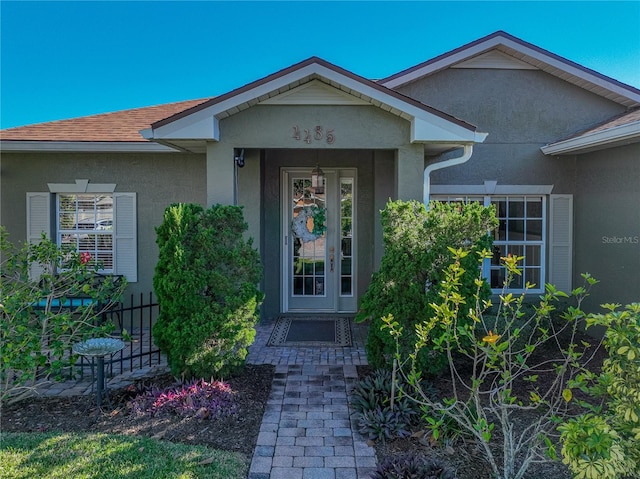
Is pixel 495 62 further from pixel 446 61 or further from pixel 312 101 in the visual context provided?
pixel 312 101

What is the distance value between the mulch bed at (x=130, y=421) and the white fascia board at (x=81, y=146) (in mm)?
4447

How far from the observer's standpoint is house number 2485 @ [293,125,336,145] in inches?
247

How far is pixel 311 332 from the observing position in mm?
7867

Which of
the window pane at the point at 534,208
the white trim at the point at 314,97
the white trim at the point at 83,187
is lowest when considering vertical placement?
the window pane at the point at 534,208

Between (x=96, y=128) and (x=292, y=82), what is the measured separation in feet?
15.9

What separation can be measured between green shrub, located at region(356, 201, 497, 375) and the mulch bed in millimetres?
1823

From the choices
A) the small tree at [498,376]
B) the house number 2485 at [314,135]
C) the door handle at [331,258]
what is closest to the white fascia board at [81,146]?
the house number 2485 at [314,135]

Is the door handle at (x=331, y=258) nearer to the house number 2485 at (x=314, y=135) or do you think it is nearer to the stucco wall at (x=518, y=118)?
the stucco wall at (x=518, y=118)

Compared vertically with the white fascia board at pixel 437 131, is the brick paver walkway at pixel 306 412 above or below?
below

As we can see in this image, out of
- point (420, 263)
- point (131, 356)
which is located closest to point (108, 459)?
point (131, 356)

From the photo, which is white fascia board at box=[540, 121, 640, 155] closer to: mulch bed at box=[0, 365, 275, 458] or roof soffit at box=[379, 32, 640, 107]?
roof soffit at box=[379, 32, 640, 107]

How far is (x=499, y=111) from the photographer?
27.9 feet

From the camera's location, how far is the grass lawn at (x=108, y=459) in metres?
3.45

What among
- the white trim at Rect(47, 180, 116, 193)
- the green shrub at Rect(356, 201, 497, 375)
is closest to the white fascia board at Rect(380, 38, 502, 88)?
the green shrub at Rect(356, 201, 497, 375)
